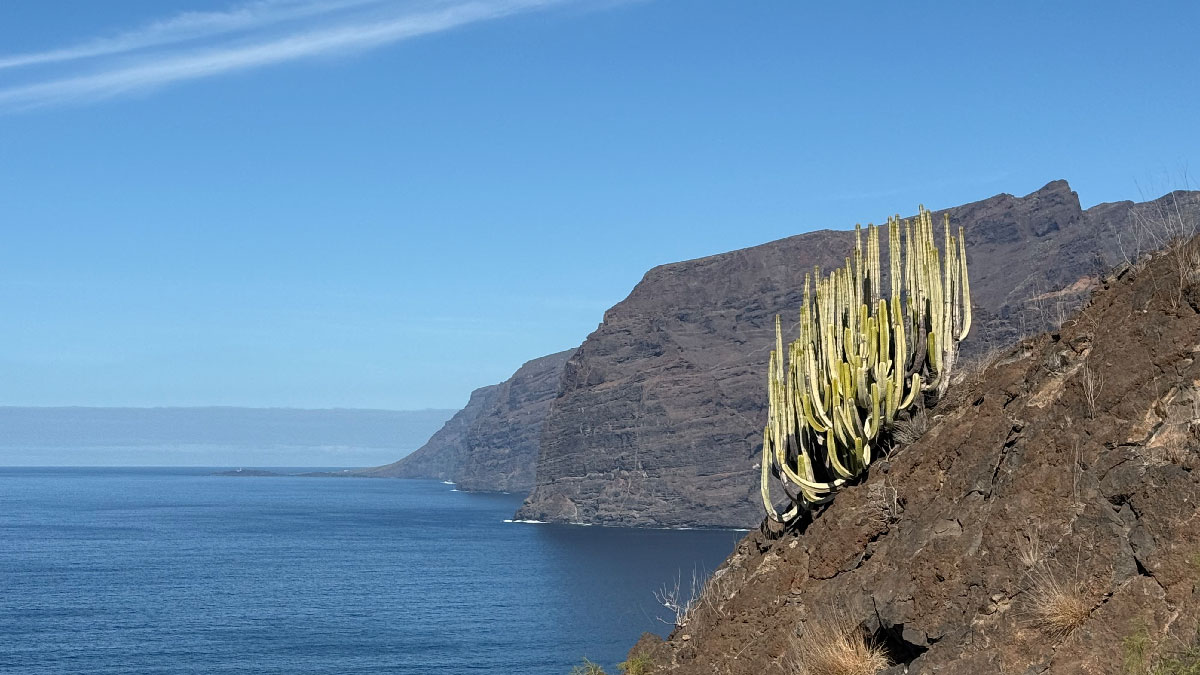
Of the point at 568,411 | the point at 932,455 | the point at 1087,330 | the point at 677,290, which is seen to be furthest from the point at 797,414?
the point at 677,290

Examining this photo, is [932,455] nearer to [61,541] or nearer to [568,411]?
[61,541]

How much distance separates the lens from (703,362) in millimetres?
176625

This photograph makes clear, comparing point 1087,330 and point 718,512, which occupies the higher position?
point 1087,330

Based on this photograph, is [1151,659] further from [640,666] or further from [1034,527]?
[640,666]

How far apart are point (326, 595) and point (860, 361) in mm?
69966

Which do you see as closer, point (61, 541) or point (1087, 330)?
point (1087, 330)

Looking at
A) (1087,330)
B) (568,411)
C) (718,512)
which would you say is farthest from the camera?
(568,411)

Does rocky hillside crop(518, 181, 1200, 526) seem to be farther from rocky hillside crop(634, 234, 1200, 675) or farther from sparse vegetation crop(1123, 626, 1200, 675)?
sparse vegetation crop(1123, 626, 1200, 675)

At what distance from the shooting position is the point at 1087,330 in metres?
11.4

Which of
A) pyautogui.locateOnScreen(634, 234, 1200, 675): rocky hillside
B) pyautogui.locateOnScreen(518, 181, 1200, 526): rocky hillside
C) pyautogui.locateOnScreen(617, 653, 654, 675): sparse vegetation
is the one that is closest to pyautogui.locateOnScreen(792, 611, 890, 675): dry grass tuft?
pyautogui.locateOnScreen(634, 234, 1200, 675): rocky hillside

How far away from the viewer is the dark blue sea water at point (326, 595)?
57.2m

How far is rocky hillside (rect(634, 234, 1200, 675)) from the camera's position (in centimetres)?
837

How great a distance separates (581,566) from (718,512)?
48.7 m

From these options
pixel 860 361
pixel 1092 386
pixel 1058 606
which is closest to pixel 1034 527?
pixel 1058 606
